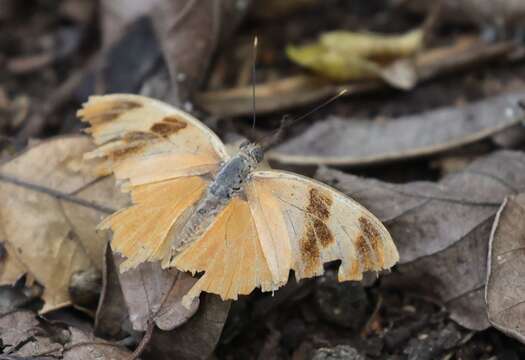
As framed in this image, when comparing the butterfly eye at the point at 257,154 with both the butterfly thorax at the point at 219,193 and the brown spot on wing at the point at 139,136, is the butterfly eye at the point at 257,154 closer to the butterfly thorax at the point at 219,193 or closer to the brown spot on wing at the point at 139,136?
the butterfly thorax at the point at 219,193

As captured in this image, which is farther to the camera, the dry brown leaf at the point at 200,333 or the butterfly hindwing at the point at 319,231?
the dry brown leaf at the point at 200,333

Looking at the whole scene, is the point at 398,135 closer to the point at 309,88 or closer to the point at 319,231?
the point at 309,88

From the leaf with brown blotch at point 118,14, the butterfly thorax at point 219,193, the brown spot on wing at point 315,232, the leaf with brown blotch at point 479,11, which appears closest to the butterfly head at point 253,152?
the butterfly thorax at point 219,193

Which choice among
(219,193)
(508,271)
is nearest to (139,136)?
(219,193)

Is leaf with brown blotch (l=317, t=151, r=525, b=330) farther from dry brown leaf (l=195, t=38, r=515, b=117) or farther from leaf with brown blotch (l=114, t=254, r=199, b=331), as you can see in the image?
dry brown leaf (l=195, t=38, r=515, b=117)

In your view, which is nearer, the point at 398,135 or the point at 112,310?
the point at 112,310

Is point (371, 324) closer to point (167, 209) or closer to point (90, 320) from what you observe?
point (167, 209)

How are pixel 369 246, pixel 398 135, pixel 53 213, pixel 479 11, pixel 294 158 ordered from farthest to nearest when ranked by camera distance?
pixel 479 11
pixel 398 135
pixel 294 158
pixel 53 213
pixel 369 246
